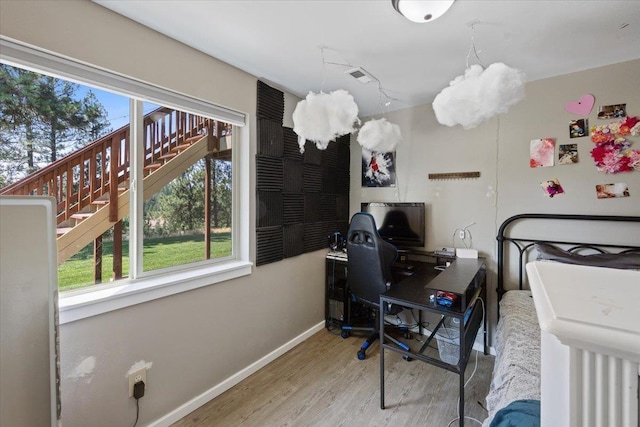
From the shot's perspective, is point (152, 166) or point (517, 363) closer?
point (517, 363)

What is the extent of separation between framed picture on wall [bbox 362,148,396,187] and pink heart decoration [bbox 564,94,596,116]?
149 cm

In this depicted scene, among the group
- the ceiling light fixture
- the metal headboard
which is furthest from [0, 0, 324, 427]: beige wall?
the metal headboard

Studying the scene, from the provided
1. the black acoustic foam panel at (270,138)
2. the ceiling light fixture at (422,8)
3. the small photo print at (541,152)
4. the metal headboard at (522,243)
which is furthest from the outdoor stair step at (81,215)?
the small photo print at (541,152)

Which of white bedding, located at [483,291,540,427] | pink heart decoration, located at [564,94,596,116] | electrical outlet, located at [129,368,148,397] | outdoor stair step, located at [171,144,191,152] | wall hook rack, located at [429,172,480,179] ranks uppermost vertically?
pink heart decoration, located at [564,94,596,116]

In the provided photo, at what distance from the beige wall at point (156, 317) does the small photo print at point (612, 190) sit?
2600 millimetres

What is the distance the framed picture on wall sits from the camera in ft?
10.2


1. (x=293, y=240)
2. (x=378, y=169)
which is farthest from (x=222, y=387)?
(x=378, y=169)

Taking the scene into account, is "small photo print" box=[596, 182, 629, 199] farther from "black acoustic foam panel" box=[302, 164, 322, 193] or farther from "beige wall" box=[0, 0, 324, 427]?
"beige wall" box=[0, 0, 324, 427]

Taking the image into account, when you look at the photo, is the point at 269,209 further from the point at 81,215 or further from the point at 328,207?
the point at 81,215

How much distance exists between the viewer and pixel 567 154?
2.20 meters

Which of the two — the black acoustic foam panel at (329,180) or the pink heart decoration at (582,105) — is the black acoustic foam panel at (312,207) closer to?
the black acoustic foam panel at (329,180)

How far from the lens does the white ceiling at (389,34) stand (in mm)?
1450

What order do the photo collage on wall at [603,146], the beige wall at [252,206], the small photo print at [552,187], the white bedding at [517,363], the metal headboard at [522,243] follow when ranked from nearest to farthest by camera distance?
the white bedding at [517,363] → the beige wall at [252,206] → the photo collage on wall at [603,146] → the metal headboard at [522,243] → the small photo print at [552,187]

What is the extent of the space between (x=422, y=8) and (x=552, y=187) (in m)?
1.88
